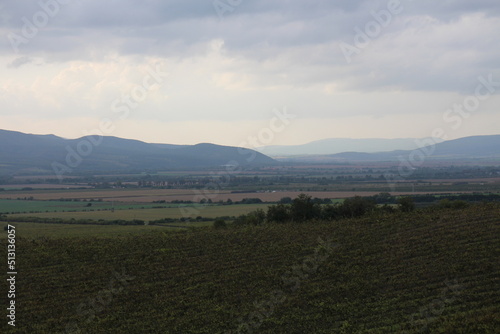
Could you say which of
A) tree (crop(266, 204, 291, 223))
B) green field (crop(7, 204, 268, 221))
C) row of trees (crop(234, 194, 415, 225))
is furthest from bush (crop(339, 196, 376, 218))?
green field (crop(7, 204, 268, 221))

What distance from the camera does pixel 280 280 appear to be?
2123cm

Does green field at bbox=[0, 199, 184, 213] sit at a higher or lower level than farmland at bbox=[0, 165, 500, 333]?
lower

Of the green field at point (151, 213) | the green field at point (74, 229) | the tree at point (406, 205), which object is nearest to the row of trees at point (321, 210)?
the tree at point (406, 205)

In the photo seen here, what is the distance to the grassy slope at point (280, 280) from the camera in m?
16.6

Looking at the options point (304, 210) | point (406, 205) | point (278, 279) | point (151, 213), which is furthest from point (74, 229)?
point (278, 279)

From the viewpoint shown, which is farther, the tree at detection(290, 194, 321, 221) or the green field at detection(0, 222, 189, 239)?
the green field at detection(0, 222, 189, 239)

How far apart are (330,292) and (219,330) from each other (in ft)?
14.1

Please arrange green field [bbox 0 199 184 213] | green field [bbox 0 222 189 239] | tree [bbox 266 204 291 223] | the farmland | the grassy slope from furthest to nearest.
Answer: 1. green field [bbox 0 199 184 213]
2. green field [bbox 0 222 189 239]
3. tree [bbox 266 204 291 223]
4. the farmland
5. the grassy slope

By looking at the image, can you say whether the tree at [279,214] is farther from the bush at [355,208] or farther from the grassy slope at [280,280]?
the grassy slope at [280,280]

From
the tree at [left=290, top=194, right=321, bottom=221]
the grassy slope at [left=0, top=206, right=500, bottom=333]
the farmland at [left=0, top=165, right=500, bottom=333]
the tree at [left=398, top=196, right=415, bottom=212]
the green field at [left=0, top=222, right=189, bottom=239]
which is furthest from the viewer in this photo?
the green field at [left=0, top=222, right=189, bottom=239]

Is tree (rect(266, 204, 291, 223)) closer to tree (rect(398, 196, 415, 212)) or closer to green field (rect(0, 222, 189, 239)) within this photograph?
green field (rect(0, 222, 189, 239))

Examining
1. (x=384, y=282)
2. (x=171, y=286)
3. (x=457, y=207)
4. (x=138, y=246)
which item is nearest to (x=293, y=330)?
(x=384, y=282)

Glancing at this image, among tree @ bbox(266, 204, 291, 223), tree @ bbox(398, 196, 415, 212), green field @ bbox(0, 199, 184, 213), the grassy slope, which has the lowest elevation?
green field @ bbox(0, 199, 184, 213)

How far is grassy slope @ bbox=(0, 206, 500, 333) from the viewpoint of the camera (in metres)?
16.6
